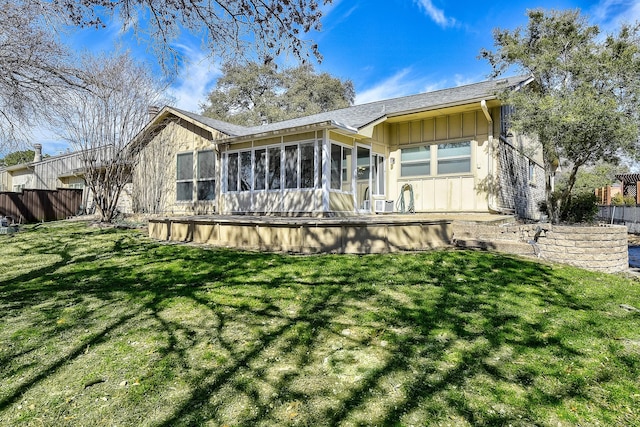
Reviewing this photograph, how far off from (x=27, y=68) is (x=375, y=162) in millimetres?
9723

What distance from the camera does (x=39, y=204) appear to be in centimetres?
1650

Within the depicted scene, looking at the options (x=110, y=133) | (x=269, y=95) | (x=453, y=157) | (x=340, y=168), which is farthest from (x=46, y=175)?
(x=453, y=157)

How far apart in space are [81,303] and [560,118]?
10.3 meters

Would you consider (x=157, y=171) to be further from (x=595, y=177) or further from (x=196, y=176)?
(x=595, y=177)

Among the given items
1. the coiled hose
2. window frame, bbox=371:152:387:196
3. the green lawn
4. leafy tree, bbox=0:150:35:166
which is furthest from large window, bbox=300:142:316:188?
leafy tree, bbox=0:150:35:166

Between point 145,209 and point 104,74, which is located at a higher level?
point 104,74

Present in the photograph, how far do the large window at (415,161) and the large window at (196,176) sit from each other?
732 cm

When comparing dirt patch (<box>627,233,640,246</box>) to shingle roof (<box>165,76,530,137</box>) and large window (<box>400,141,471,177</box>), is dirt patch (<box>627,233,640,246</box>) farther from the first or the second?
large window (<box>400,141,471,177</box>)

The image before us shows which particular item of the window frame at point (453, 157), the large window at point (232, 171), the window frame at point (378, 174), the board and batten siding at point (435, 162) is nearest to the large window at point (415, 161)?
the board and batten siding at point (435, 162)

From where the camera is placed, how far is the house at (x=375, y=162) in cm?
1128

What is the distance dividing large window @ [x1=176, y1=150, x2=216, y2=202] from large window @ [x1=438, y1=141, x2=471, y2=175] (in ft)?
28.1

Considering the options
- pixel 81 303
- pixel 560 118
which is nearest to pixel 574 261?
pixel 560 118

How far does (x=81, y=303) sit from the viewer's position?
4684mm

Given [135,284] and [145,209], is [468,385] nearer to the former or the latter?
[135,284]
